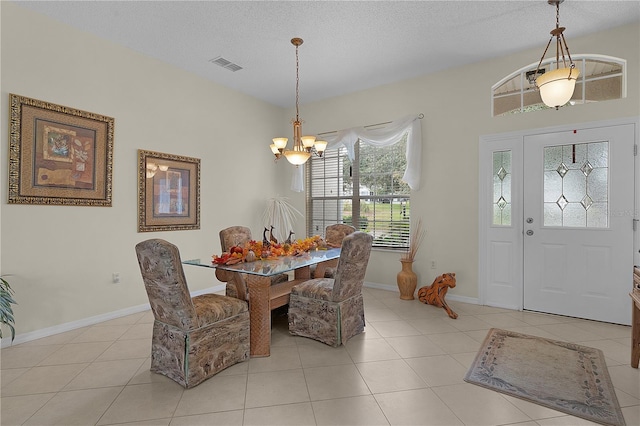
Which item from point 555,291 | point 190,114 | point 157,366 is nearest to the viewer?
point 157,366

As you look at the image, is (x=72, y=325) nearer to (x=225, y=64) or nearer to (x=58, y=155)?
(x=58, y=155)

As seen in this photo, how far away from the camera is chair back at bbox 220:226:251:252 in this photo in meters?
3.63

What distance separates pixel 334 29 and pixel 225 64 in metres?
1.60

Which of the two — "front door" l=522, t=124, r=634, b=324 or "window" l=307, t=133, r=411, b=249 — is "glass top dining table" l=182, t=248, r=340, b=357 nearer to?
"window" l=307, t=133, r=411, b=249

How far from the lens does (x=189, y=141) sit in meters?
4.42

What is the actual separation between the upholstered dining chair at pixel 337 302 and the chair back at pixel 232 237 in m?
1.01

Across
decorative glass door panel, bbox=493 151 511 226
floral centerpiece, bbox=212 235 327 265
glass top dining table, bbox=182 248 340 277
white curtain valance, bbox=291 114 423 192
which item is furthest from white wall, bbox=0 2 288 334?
decorative glass door panel, bbox=493 151 511 226

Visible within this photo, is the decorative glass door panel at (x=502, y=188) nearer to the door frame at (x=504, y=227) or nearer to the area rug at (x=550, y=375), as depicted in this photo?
the door frame at (x=504, y=227)

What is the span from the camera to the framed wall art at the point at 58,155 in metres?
2.92

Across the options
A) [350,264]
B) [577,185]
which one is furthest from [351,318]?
[577,185]

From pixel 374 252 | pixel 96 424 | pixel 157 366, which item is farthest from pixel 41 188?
pixel 374 252

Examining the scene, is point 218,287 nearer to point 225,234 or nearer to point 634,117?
point 225,234

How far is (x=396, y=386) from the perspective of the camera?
86.6 inches

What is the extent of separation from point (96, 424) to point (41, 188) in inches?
92.2
